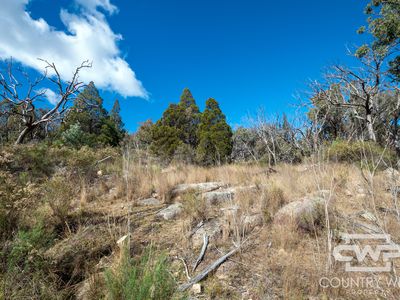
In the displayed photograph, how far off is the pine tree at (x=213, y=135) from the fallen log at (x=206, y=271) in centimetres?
900

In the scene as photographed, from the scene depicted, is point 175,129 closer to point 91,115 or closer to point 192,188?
point 192,188

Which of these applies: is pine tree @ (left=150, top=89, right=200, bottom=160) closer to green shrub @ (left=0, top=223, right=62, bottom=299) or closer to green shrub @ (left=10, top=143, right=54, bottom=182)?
green shrub @ (left=10, top=143, right=54, bottom=182)

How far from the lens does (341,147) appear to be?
7562 millimetres

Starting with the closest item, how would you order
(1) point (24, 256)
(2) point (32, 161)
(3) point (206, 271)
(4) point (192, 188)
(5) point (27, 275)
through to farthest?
(5) point (27, 275) → (1) point (24, 256) → (3) point (206, 271) → (4) point (192, 188) → (2) point (32, 161)

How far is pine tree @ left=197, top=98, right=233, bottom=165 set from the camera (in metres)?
12.4

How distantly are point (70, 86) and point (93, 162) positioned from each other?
2.42m

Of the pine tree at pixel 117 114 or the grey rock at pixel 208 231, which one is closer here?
the grey rock at pixel 208 231

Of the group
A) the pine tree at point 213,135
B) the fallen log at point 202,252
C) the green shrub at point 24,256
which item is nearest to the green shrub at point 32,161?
the green shrub at point 24,256

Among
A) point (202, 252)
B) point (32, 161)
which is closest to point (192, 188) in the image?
point (202, 252)
